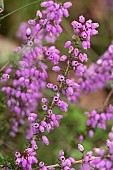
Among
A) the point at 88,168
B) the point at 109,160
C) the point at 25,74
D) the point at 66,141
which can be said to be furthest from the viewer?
the point at 66,141

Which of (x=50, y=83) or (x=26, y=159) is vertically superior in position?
(x=50, y=83)

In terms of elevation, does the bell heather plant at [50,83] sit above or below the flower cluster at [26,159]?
above

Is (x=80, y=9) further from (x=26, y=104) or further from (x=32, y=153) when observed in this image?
(x=32, y=153)

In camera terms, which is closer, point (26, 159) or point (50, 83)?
point (26, 159)

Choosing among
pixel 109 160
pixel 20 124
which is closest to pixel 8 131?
pixel 20 124

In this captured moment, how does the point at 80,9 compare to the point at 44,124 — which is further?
the point at 80,9

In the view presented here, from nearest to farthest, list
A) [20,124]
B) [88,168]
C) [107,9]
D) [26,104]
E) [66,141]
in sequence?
[88,168] < [26,104] < [20,124] < [66,141] < [107,9]

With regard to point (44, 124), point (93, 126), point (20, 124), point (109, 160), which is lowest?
point (109, 160)

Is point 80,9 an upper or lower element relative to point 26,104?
upper
